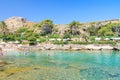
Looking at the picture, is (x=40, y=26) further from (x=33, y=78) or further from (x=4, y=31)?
(x=33, y=78)

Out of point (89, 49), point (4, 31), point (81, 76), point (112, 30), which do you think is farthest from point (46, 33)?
point (81, 76)

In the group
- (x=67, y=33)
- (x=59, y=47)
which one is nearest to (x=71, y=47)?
(x=59, y=47)

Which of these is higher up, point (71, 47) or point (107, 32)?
point (107, 32)

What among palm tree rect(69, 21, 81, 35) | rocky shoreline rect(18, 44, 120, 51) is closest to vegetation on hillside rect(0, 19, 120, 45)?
palm tree rect(69, 21, 81, 35)

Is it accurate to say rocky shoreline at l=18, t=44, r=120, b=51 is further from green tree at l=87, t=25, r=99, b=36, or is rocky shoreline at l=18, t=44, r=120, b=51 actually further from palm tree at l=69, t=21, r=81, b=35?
green tree at l=87, t=25, r=99, b=36

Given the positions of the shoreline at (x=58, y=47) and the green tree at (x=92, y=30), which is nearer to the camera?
the shoreline at (x=58, y=47)

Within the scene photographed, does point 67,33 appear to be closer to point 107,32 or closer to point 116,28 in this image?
point 107,32

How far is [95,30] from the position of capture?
145875 mm

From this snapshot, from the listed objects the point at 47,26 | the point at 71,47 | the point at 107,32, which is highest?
the point at 47,26

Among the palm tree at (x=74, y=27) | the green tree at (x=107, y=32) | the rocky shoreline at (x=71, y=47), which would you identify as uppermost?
the palm tree at (x=74, y=27)

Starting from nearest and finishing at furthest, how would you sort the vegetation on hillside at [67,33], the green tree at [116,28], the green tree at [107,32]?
the vegetation on hillside at [67,33] < the green tree at [107,32] < the green tree at [116,28]

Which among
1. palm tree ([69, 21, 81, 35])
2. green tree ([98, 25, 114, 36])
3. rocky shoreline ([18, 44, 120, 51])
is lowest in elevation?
rocky shoreline ([18, 44, 120, 51])

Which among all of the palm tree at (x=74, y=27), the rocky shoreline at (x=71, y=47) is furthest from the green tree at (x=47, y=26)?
the rocky shoreline at (x=71, y=47)

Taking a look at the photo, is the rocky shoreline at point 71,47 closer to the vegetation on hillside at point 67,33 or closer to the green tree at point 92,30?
the vegetation on hillside at point 67,33
